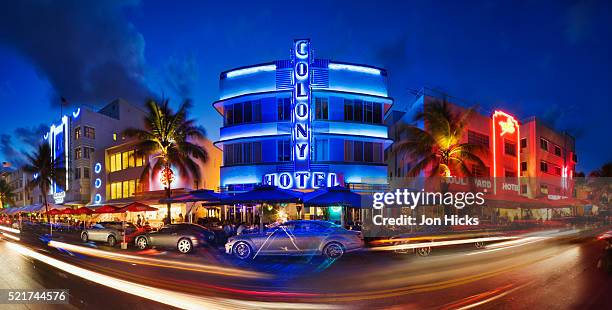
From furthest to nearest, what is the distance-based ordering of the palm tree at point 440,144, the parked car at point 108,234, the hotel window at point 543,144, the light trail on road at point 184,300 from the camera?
1. the hotel window at point 543,144
2. the palm tree at point 440,144
3. the parked car at point 108,234
4. the light trail on road at point 184,300

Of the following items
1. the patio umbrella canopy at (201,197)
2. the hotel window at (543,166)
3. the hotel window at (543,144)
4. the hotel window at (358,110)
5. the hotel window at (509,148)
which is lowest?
the patio umbrella canopy at (201,197)

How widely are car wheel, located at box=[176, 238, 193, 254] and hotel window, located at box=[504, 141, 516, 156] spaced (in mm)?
36290

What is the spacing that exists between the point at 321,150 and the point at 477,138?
643 inches

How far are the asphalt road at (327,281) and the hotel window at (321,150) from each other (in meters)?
15.9

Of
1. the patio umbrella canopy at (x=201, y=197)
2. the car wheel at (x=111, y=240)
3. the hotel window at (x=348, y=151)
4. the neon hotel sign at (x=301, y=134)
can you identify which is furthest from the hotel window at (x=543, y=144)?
the car wheel at (x=111, y=240)

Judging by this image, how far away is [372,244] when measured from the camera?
1962 cm

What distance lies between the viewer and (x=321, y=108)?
111 ft

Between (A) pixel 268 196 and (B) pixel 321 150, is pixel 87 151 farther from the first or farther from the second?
(A) pixel 268 196

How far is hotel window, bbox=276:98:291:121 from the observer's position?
3353 cm

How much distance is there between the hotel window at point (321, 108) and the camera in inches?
1326

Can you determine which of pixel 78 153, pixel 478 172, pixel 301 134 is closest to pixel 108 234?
pixel 301 134

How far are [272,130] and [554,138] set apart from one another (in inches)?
1635

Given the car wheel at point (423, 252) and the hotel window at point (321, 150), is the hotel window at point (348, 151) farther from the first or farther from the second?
the car wheel at point (423, 252)

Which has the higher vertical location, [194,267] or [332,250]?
[332,250]
